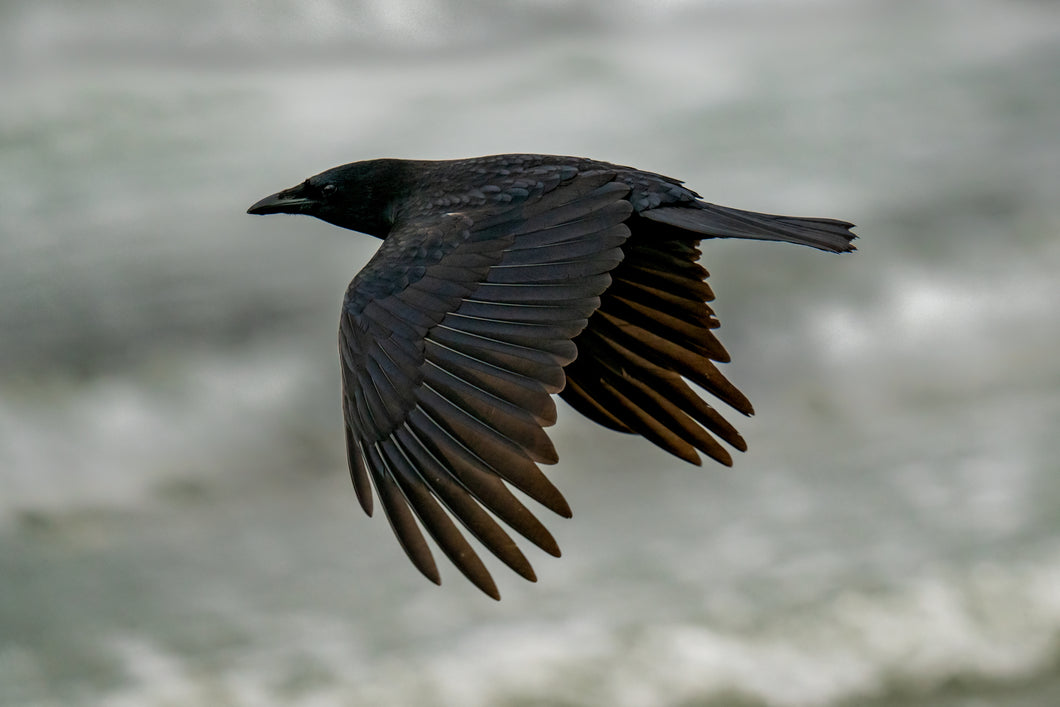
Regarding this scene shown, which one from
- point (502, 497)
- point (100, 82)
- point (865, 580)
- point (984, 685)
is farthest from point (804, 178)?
point (502, 497)

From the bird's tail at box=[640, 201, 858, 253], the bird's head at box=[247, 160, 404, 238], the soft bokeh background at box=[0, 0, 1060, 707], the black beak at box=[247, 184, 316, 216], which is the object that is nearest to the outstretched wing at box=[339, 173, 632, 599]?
the bird's tail at box=[640, 201, 858, 253]

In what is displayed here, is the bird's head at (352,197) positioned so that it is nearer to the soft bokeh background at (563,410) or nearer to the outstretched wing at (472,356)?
the outstretched wing at (472,356)

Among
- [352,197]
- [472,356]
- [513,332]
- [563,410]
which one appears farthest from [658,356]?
[563,410]

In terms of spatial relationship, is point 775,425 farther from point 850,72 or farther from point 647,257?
point 647,257

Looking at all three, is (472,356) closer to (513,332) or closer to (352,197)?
(513,332)

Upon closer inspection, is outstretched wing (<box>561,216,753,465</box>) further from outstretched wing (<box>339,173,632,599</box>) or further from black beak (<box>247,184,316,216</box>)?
black beak (<box>247,184,316,216</box>)

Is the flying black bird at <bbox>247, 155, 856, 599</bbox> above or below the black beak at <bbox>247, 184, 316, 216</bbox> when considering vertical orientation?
below

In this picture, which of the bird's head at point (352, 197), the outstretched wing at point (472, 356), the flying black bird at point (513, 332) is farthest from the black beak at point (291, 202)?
the outstretched wing at point (472, 356)
